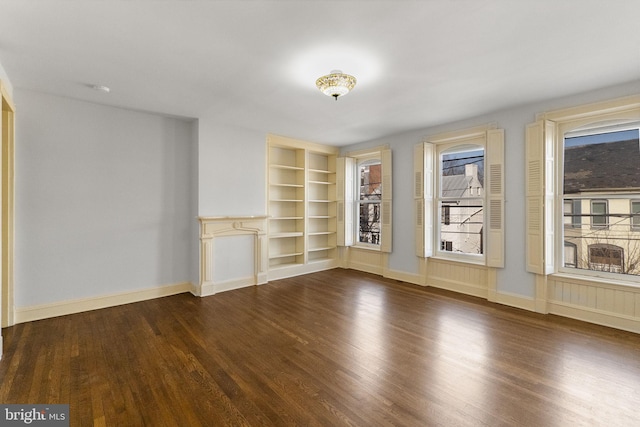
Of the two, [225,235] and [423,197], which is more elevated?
[423,197]

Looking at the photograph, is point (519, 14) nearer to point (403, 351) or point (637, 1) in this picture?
point (637, 1)

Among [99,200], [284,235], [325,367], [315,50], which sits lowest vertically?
[325,367]

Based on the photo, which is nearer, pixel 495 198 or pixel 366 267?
pixel 495 198

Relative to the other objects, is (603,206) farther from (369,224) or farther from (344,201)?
(344,201)

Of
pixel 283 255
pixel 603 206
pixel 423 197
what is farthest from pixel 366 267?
pixel 603 206

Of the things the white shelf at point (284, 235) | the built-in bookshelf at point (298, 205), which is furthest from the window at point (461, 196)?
the white shelf at point (284, 235)

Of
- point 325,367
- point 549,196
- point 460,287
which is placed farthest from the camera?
point 460,287

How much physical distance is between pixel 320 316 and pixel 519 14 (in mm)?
3482

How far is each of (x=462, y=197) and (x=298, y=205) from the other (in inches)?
125

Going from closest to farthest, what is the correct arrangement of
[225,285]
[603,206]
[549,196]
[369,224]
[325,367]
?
[325,367]
[603,206]
[549,196]
[225,285]
[369,224]

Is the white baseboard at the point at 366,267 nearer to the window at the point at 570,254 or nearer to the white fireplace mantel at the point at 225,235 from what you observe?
the white fireplace mantel at the point at 225,235

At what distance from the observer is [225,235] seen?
4.88 metres

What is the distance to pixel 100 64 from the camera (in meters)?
2.85

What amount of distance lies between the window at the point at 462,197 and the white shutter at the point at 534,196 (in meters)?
0.74
